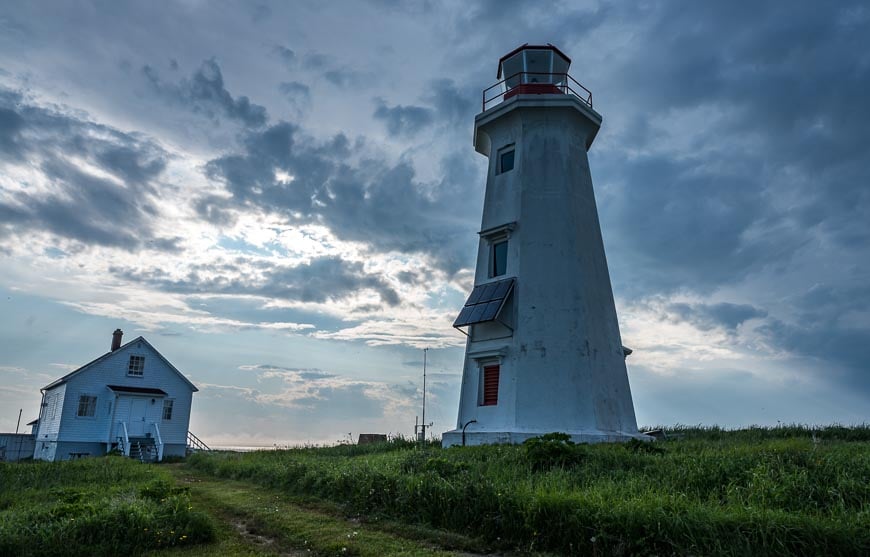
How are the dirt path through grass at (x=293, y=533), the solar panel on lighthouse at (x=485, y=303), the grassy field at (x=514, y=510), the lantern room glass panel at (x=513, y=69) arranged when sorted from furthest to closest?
the lantern room glass panel at (x=513, y=69) < the solar panel on lighthouse at (x=485, y=303) < the dirt path through grass at (x=293, y=533) < the grassy field at (x=514, y=510)

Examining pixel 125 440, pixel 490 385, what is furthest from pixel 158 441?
pixel 490 385

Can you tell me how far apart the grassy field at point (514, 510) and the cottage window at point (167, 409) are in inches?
960

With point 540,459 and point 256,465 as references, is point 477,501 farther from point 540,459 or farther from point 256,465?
point 256,465

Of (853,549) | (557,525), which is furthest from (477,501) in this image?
(853,549)

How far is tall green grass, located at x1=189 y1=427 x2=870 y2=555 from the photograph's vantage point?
7188 mm

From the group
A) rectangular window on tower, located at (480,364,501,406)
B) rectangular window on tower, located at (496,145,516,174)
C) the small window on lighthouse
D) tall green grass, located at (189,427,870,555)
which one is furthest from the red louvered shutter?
rectangular window on tower, located at (496,145,516,174)

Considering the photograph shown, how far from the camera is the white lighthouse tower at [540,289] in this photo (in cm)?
1738

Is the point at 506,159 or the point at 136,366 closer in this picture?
the point at 506,159

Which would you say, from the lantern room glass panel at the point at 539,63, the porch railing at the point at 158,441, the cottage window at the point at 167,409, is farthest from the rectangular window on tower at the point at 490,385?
the cottage window at the point at 167,409

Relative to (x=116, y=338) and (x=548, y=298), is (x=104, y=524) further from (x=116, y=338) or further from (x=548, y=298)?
(x=116, y=338)

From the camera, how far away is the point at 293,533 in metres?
9.90

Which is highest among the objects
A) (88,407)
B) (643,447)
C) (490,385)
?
(490,385)

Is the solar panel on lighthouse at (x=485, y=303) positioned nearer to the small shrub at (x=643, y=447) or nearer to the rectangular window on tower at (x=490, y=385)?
the rectangular window on tower at (x=490, y=385)

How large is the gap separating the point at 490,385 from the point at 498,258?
4288mm
